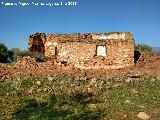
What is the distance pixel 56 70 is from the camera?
2030 centimetres

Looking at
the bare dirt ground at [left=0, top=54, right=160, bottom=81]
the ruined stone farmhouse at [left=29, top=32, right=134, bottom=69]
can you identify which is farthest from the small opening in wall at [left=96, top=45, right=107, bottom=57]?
the bare dirt ground at [left=0, top=54, right=160, bottom=81]

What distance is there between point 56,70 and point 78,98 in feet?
16.2

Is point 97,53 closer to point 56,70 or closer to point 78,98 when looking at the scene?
point 56,70

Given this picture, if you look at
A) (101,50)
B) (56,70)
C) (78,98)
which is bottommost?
(78,98)

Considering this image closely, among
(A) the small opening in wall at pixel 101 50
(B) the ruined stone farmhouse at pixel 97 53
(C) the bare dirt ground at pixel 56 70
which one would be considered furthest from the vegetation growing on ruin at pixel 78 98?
(A) the small opening in wall at pixel 101 50

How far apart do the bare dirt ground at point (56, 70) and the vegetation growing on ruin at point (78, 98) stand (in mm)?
945

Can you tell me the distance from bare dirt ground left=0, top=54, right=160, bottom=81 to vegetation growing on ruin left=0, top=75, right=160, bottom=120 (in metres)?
0.95

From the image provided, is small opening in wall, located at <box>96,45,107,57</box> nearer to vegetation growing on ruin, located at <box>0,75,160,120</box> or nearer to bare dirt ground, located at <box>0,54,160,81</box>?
bare dirt ground, located at <box>0,54,160,81</box>

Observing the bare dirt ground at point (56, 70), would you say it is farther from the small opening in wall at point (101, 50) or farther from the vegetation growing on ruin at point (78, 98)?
the small opening in wall at point (101, 50)

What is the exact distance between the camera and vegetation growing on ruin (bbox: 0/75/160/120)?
1378cm

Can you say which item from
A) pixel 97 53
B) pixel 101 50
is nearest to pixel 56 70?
pixel 97 53

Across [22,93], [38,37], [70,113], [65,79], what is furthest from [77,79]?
[38,37]

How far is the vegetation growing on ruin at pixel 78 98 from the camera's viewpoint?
13.8 m

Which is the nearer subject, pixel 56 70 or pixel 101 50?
pixel 56 70
